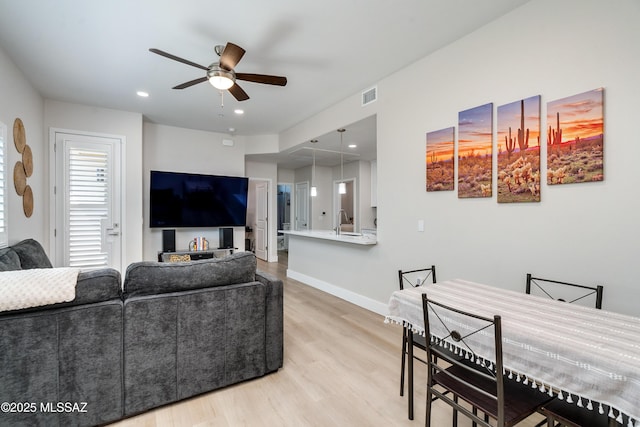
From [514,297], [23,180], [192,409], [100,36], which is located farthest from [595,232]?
[23,180]

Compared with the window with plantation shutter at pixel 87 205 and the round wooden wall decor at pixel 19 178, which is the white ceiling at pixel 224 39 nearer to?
the window with plantation shutter at pixel 87 205

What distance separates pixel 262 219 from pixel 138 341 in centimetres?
605

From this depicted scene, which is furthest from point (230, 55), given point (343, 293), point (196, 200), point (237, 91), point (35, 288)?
point (196, 200)

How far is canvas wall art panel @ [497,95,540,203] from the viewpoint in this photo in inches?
90.1

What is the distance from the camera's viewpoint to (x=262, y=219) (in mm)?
7828

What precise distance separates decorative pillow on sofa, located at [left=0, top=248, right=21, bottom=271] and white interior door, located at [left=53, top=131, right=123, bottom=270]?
2.07 m

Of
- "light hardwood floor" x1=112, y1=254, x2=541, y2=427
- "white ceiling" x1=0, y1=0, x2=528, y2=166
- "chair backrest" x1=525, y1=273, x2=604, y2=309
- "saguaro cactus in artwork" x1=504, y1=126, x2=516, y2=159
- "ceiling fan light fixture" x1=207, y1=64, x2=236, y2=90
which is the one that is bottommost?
"light hardwood floor" x1=112, y1=254, x2=541, y2=427

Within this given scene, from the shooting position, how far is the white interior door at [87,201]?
4.44m

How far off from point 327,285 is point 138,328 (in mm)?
3233

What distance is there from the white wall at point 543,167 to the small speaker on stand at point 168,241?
149 inches

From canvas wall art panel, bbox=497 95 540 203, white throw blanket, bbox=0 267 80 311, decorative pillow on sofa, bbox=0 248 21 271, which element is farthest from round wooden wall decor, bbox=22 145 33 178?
canvas wall art panel, bbox=497 95 540 203

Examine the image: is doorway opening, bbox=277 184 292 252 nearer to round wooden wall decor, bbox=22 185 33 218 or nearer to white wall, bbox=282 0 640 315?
white wall, bbox=282 0 640 315

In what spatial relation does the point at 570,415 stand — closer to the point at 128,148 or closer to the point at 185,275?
the point at 185,275

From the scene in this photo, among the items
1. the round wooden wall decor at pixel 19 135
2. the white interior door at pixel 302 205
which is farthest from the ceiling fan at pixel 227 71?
the white interior door at pixel 302 205
